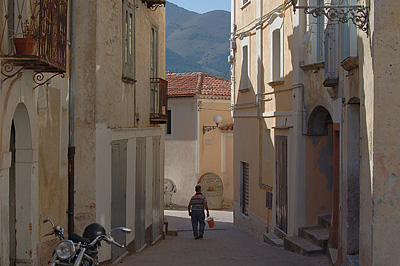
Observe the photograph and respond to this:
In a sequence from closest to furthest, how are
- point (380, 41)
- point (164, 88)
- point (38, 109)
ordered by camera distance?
1. point (380, 41)
2. point (38, 109)
3. point (164, 88)

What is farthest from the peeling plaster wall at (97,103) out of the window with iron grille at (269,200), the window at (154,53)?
the window with iron grille at (269,200)

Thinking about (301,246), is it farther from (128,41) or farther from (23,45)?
(23,45)

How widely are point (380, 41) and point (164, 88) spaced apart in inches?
375

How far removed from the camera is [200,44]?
166 m

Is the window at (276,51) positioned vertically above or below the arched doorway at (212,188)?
above

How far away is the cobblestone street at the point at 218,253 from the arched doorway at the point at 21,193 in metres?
3.78

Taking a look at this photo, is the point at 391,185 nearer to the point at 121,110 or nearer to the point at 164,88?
the point at 121,110

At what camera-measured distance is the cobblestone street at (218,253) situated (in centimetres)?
1155

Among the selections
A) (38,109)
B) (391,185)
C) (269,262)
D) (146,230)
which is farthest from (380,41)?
(146,230)

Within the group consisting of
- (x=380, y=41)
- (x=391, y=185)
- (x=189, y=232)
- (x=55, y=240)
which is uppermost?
(x=380, y=41)

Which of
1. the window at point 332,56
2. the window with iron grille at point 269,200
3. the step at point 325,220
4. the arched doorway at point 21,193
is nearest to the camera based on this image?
the arched doorway at point 21,193

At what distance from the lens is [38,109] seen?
862 cm

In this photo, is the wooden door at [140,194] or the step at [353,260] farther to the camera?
the wooden door at [140,194]

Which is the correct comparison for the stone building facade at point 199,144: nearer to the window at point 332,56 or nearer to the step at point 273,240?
the step at point 273,240
